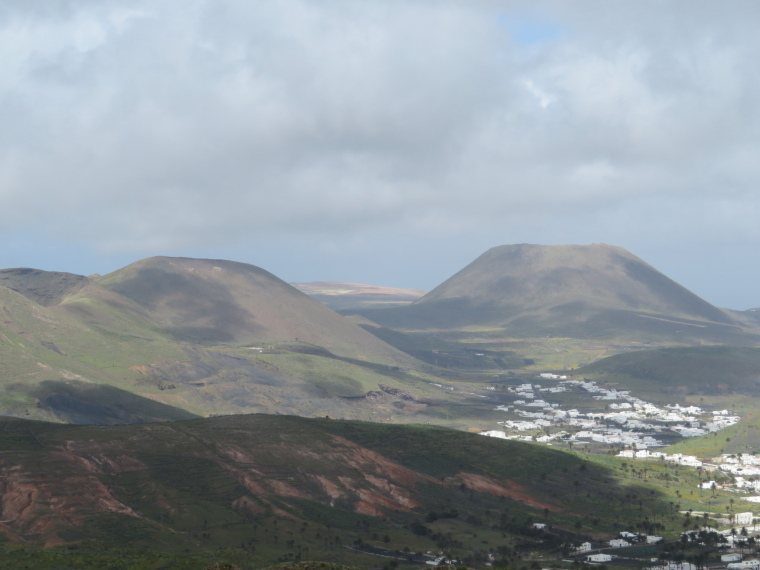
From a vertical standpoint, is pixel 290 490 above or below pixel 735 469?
above

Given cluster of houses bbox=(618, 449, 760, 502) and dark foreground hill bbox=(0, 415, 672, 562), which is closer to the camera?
dark foreground hill bbox=(0, 415, 672, 562)

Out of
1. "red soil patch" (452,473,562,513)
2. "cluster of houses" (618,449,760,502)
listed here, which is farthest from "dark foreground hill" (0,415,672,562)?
"cluster of houses" (618,449,760,502)

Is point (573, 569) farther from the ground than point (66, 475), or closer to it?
closer to it

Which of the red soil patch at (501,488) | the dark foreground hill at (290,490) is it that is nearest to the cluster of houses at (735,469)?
the dark foreground hill at (290,490)

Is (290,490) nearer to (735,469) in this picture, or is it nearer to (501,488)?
(501,488)

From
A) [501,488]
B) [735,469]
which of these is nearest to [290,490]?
[501,488]

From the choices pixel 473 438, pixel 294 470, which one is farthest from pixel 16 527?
pixel 473 438

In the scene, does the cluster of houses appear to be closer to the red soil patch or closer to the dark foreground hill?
the dark foreground hill

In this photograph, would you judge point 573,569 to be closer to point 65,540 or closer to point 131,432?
point 65,540
